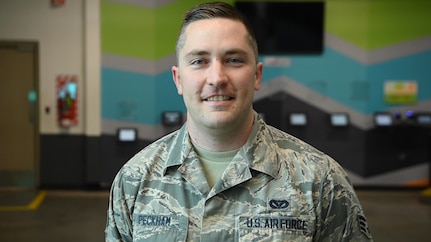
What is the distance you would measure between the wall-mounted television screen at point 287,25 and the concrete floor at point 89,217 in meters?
2.19

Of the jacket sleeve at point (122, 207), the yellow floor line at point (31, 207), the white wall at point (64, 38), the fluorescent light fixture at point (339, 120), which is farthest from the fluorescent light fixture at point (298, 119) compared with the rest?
the jacket sleeve at point (122, 207)

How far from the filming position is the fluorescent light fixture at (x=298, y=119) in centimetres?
646

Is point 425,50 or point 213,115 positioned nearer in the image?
point 213,115

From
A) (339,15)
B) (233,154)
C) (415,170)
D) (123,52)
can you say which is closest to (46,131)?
(123,52)

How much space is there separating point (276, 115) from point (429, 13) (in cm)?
246

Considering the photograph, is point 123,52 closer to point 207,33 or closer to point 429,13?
point 429,13

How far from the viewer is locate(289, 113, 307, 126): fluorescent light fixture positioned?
6.46 m

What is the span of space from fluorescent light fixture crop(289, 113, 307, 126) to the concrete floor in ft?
4.18

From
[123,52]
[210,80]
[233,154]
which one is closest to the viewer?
[210,80]

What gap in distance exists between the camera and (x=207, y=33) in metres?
1.35

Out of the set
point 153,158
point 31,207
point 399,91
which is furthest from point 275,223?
point 399,91

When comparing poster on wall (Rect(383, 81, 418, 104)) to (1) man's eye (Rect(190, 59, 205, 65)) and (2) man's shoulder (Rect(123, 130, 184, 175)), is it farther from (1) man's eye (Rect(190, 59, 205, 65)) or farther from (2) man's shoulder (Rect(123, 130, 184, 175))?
(1) man's eye (Rect(190, 59, 205, 65))

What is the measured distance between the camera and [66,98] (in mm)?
6340

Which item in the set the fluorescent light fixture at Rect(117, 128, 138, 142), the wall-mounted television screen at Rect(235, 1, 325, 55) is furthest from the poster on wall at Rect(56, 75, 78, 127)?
Answer: the wall-mounted television screen at Rect(235, 1, 325, 55)
